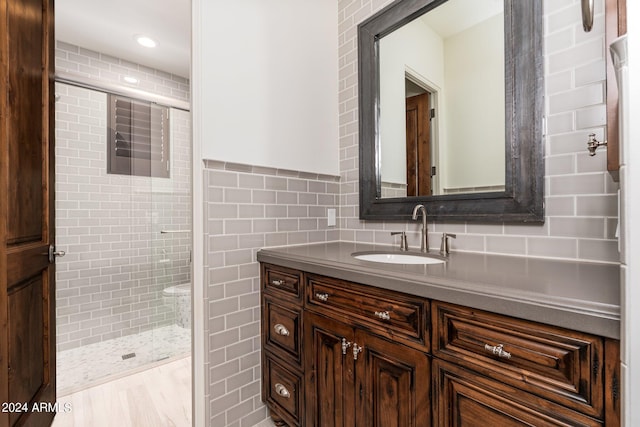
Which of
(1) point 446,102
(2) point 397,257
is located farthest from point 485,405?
(1) point 446,102

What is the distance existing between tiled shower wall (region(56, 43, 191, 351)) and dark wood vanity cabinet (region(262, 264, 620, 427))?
5.54 ft

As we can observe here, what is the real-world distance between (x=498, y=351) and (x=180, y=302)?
275cm

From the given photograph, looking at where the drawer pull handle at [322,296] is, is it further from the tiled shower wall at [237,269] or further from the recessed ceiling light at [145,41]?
the recessed ceiling light at [145,41]

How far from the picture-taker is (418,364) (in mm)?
849

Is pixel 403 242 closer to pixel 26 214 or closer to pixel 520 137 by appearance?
pixel 520 137

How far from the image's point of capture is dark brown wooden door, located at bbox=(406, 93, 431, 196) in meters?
1.50

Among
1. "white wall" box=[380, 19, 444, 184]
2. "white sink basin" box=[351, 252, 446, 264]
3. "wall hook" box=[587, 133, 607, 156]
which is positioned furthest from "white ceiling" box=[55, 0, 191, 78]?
"wall hook" box=[587, 133, 607, 156]

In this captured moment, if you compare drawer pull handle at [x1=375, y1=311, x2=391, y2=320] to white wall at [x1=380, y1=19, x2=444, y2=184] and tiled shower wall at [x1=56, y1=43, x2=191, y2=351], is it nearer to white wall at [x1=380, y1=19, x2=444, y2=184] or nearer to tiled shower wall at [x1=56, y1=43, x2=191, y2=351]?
white wall at [x1=380, y1=19, x2=444, y2=184]

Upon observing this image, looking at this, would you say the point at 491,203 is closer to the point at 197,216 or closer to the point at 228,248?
the point at 228,248

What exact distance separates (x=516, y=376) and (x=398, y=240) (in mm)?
963

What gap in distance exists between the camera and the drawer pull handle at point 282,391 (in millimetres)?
1364

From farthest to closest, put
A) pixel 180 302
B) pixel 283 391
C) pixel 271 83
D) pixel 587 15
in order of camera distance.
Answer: pixel 180 302, pixel 271 83, pixel 283 391, pixel 587 15

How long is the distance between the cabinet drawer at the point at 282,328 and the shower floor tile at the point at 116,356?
1344 millimetres

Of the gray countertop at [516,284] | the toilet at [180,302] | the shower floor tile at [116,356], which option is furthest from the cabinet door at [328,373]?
the toilet at [180,302]
